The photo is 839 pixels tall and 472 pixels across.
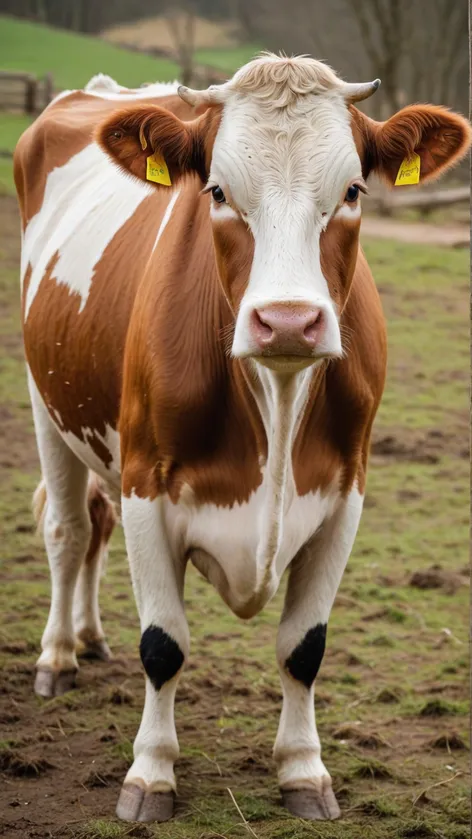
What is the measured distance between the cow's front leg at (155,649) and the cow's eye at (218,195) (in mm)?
911

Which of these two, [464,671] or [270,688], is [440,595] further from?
[270,688]

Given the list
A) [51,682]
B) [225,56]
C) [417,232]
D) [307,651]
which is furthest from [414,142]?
[225,56]

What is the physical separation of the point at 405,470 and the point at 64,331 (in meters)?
3.45

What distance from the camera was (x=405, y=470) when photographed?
7238 millimetres

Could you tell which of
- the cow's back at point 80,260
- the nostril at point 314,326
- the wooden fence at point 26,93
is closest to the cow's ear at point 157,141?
the cow's back at point 80,260

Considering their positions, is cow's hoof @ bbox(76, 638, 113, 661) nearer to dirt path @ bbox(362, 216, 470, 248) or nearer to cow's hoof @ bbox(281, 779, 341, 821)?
cow's hoof @ bbox(281, 779, 341, 821)

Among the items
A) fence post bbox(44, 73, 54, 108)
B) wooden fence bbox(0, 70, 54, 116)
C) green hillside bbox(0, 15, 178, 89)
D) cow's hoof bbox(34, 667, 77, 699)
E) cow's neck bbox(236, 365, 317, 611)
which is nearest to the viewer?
cow's neck bbox(236, 365, 317, 611)

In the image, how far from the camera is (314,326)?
270 cm

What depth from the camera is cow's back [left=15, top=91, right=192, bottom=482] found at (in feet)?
13.1

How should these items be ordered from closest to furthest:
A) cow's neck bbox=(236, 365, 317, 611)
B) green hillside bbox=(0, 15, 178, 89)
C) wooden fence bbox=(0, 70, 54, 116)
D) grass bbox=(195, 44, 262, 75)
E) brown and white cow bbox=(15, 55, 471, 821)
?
1. brown and white cow bbox=(15, 55, 471, 821)
2. cow's neck bbox=(236, 365, 317, 611)
3. wooden fence bbox=(0, 70, 54, 116)
4. green hillside bbox=(0, 15, 178, 89)
5. grass bbox=(195, 44, 262, 75)

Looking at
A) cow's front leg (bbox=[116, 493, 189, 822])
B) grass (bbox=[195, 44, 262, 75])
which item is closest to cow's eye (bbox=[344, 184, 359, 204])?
cow's front leg (bbox=[116, 493, 189, 822])

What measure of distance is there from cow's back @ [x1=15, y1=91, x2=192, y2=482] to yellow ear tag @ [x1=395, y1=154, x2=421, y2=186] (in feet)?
2.91

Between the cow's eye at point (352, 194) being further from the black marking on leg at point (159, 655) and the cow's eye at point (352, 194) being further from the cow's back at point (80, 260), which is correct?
the black marking on leg at point (159, 655)

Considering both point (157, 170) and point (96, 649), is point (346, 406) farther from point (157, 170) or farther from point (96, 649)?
point (96, 649)
